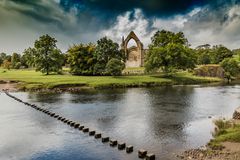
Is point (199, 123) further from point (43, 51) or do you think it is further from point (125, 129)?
point (43, 51)

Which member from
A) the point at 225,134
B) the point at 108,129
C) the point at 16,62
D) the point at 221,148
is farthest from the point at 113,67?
the point at 16,62

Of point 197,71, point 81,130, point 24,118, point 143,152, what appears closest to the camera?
point 143,152

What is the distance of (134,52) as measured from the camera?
165000 millimetres

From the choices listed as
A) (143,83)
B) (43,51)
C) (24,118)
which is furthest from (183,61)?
(24,118)

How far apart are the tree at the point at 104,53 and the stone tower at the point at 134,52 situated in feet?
149

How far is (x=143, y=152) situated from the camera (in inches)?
927

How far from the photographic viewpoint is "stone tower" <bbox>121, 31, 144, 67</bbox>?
531ft

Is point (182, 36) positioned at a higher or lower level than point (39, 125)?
higher

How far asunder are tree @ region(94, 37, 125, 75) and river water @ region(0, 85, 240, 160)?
5727 centimetres

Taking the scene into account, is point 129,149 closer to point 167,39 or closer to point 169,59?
point 169,59

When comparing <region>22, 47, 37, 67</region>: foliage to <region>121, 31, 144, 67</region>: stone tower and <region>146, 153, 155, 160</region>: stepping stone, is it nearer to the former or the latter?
<region>121, 31, 144, 67</region>: stone tower

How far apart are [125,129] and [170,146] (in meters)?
8.09

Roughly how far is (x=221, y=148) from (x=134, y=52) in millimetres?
141742

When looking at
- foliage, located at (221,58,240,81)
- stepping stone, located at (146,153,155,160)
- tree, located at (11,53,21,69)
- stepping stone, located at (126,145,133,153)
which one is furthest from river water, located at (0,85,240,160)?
tree, located at (11,53,21,69)
